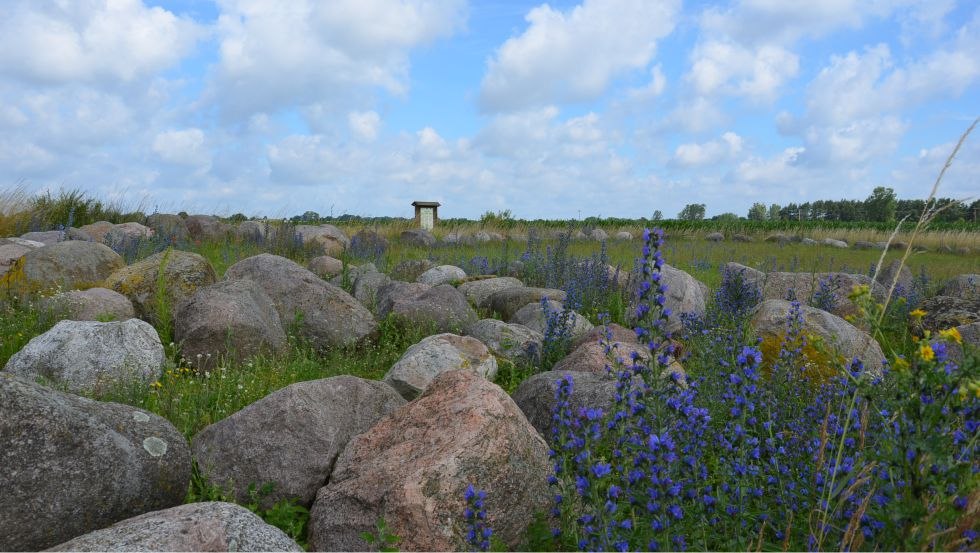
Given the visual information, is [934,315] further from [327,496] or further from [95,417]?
[95,417]

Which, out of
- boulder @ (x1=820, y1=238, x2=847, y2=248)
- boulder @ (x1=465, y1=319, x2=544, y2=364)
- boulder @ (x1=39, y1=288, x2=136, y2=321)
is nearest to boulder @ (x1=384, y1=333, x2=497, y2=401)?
boulder @ (x1=465, y1=319, x2=544, y2=364)

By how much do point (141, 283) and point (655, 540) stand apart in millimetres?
7277

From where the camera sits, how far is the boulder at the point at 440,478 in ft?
11.8

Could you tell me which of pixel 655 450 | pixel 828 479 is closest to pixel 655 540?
pixel 655 450

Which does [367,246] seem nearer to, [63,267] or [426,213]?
[63,267]

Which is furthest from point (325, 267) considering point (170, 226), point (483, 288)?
point (170, 226)

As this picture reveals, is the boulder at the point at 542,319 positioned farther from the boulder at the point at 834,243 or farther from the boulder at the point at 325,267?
the boulder at the point at 834,243

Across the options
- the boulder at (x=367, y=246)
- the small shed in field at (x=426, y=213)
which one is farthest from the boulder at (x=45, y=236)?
the small shed in field at (x=426, y=213)

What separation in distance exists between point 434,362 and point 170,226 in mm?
15237

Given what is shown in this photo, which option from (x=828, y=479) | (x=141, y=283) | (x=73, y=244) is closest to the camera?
(x=828, y=479)

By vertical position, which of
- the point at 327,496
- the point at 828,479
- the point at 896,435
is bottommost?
the point at 327,496

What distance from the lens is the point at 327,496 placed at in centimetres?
399

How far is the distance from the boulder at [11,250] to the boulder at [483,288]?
605 cm

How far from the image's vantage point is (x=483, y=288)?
1035cm
